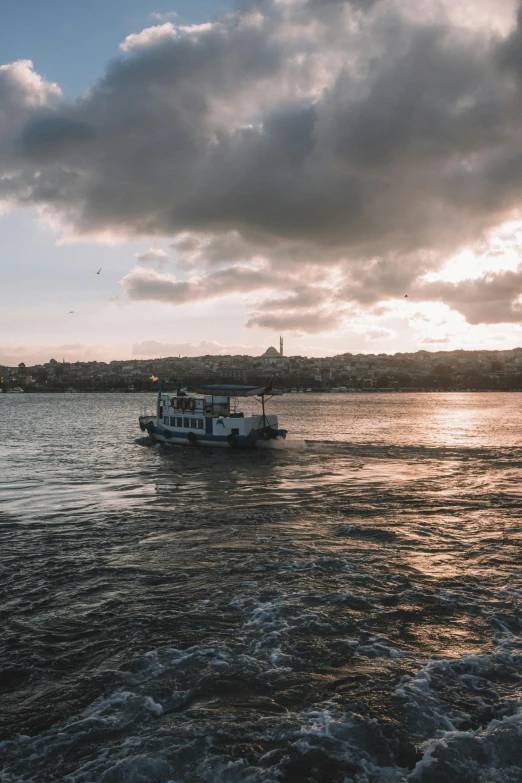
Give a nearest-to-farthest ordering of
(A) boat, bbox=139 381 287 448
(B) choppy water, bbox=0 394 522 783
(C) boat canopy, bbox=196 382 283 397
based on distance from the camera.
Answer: (B) choppy water, bbox=0 394 522 783, (A) boat, bbox=139 381 287 448, (C) boat canopy, bbox=196 382 283 397

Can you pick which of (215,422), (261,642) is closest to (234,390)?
(215,422)

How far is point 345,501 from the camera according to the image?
803 inches

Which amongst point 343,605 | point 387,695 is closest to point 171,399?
point 343,605

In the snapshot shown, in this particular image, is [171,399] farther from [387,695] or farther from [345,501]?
[387,695]

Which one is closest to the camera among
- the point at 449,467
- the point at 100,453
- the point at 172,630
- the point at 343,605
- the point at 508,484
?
the point at 172,630

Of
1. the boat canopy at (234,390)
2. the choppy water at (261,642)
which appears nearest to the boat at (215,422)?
the boat canopy at (234,390)

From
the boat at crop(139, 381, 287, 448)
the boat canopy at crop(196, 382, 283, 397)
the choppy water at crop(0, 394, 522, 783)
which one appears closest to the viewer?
the choppy water at crop(0, 394, 522, 783)

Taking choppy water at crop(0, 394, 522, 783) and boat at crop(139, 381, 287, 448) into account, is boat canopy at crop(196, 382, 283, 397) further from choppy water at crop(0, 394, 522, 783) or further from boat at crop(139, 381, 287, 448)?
choppy water at crop(0, 394, 522, 783)

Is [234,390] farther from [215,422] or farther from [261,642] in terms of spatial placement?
[261,642]

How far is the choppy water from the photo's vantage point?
6.05 m

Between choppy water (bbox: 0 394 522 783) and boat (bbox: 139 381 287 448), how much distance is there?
58.4 feet

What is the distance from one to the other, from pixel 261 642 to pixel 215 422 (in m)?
30.1

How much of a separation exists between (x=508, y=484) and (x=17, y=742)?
23.2 m

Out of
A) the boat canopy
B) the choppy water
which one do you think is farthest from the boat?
the choppy water
